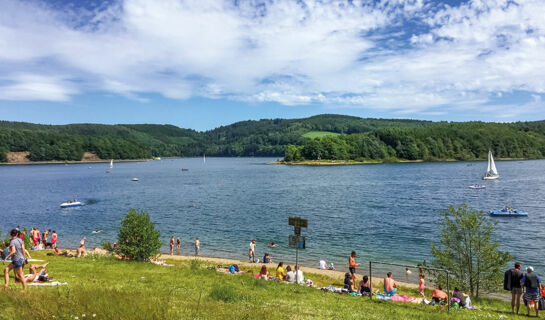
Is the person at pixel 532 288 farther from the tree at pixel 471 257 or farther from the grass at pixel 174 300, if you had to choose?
the tree at pixel 471 257

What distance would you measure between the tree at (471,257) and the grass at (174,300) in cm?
136

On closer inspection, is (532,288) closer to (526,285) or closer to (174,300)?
(526,285)

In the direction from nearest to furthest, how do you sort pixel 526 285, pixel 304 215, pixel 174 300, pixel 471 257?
pixel 174 300
pixel 526 285
pixel 471 257
pixel 304 215

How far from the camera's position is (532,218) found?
1991 inches

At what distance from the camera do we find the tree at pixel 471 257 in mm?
21234

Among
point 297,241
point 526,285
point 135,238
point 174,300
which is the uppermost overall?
point 297,241

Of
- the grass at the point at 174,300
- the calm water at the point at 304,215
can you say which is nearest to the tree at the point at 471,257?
the grass at the point at 174,300

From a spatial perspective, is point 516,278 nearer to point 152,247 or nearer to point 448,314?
point 448,314

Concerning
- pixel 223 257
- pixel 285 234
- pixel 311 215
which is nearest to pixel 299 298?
pixel 223 257

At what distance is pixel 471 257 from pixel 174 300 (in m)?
18.0

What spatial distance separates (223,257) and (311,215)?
23.3 m

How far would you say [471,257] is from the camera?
21.9m

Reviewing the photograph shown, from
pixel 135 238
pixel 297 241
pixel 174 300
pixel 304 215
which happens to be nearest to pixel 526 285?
pixel 297 241

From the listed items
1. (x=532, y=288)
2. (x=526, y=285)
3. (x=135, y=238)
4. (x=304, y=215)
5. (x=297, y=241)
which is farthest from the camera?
(x=304, y=215)
